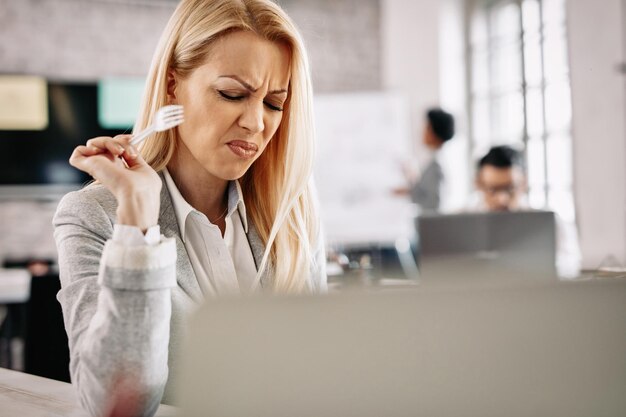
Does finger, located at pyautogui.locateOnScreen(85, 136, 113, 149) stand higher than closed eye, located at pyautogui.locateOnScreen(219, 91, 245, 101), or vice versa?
closed eye, located at pyautogui.locateOnScreen(219, 91, 245, 101)

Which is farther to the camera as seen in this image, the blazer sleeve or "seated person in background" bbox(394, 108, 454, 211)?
"seated person in background" bbox(394, 108, 454, 211)

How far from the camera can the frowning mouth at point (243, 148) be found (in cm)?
116

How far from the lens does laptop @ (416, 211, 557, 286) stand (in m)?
1.92

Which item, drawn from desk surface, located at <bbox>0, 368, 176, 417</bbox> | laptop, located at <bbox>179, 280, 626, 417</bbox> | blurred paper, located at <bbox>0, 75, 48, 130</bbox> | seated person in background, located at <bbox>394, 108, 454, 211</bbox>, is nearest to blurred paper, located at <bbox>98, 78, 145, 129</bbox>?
blurred paper, located at <bbox>0, 75, 48, 130</bbox>

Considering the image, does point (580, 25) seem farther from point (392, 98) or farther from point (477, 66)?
point (392, 98)

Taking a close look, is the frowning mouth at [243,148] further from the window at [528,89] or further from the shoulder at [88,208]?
the window at [528,89]

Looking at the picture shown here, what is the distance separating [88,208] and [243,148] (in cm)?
26

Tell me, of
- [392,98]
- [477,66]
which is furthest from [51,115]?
[477,66]

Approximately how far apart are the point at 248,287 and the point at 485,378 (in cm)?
83

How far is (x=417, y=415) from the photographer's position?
497 mm

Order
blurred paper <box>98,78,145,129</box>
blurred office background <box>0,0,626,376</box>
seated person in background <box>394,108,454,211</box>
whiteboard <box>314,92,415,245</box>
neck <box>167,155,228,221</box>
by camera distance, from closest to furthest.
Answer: neck <box>167,155,228,221</box>
seated person in background <box>394,108,454,211</box>
blurred office background <box>0,0,626,376</box>
blurred paper <box>98,78,145,129</box>
whiteboard <box>314,92,415,245</box>

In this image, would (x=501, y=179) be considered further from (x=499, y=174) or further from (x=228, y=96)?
(x=228, y=96)

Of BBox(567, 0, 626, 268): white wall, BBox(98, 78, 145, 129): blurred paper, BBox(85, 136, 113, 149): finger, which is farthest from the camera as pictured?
BBox(98, 78, 145, 129): blurred paper

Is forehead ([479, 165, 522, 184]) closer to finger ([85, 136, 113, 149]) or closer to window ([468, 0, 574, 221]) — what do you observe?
window ([468, 0, 574, 221])
